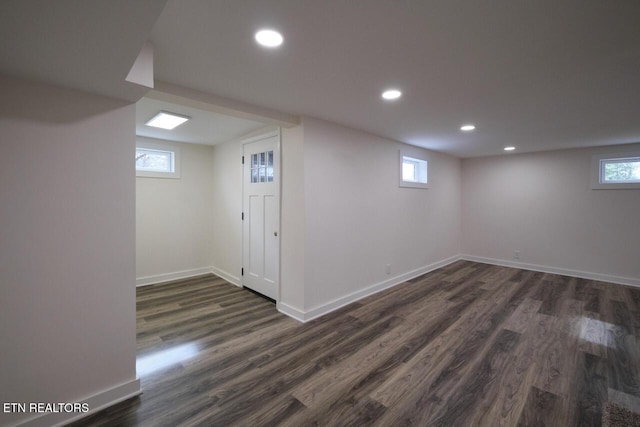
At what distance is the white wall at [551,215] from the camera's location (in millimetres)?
4441

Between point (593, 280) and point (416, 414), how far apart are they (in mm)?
5019

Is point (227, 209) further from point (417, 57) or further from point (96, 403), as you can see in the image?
point (417, 57)

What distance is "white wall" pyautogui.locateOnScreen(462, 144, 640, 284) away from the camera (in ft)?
14.6

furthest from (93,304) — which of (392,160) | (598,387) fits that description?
(392,160)

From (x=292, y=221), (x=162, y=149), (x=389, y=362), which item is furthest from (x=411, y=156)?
(x=162, y=149)

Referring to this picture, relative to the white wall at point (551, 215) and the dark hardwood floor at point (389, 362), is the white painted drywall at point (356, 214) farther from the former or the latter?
the white wall at point (551, 215)

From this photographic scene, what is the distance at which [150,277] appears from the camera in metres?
4.36

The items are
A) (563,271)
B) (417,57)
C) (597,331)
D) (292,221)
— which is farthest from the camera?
(563,271)

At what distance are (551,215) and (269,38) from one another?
596 centimetres

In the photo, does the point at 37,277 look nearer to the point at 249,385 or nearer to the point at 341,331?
the point at 249,385

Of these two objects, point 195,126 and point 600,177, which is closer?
point 195,126

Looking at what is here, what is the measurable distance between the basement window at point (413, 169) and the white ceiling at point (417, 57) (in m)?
1.53

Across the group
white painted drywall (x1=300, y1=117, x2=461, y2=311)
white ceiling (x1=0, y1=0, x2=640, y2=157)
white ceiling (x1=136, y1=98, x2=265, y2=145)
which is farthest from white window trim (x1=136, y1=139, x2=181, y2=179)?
white painted drywall (x1=300, y1=117, x2=461, y2=311)

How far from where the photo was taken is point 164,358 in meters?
2.33
